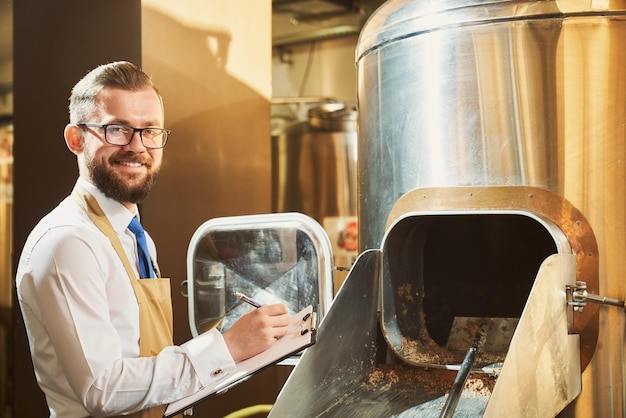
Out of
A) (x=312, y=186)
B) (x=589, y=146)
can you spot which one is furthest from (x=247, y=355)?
(x=312, y=186)

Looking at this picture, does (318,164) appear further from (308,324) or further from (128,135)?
(308,324)

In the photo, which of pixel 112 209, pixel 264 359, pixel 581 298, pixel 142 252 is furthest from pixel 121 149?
pixel 581 298

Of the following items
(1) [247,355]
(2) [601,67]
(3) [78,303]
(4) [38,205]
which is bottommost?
(1) [247,355]

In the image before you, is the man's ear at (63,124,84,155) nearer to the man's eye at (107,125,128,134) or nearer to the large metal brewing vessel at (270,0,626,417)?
the man's eye at (107,125,128,134)

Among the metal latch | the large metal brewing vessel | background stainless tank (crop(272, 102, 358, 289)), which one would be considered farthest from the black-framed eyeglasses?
background stainless tank (crop(272, 102, 358, 289))

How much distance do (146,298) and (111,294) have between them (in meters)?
0.10

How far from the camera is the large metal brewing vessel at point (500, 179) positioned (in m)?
1.56

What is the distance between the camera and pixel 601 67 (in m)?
1.58

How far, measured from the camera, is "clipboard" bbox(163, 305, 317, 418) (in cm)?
132

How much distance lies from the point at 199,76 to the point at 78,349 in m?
1.36

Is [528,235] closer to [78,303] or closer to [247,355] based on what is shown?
[247,355]

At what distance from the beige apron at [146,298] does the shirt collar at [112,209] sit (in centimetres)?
1

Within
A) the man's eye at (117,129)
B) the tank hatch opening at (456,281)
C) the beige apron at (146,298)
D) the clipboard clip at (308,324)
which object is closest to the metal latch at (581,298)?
the tank hatch opening at (456,281)

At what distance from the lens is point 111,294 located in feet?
4.80
